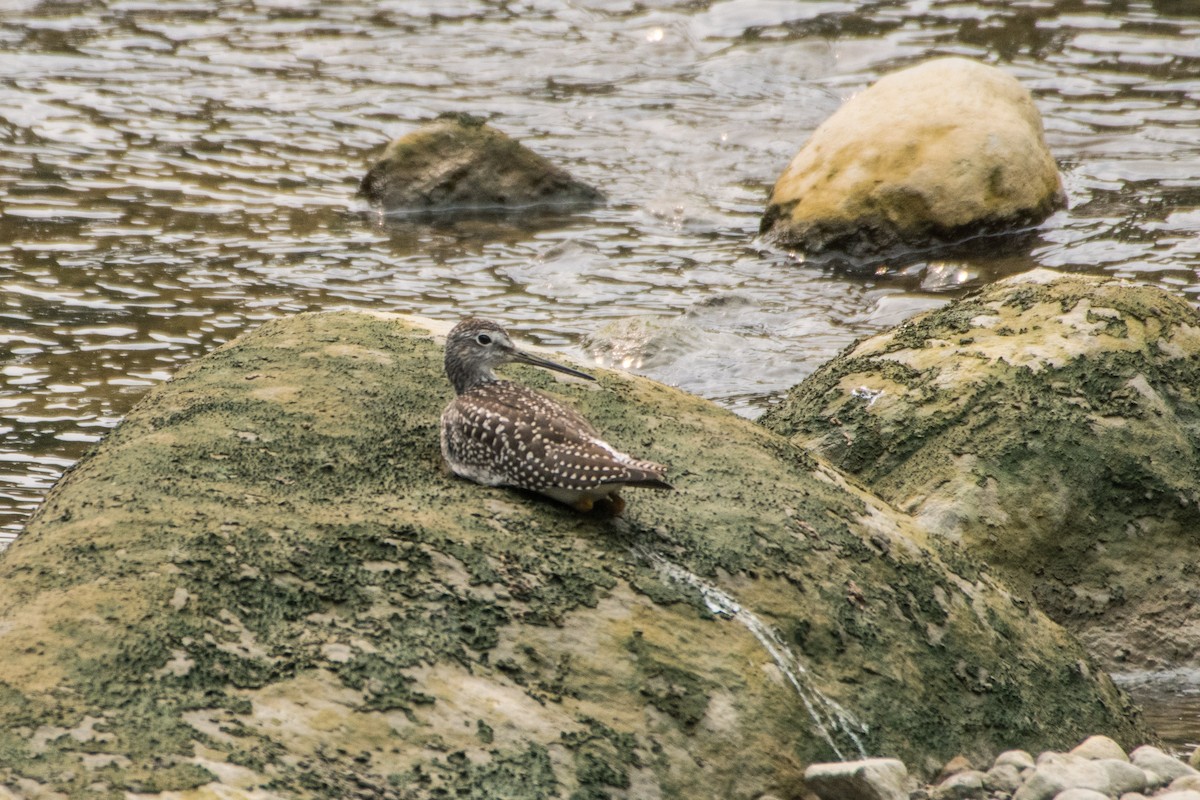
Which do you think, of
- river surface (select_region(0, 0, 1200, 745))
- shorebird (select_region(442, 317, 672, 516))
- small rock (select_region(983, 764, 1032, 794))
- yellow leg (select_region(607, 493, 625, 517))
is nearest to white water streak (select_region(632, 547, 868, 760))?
yellow leg (select_region(607, 493, 625, 517))

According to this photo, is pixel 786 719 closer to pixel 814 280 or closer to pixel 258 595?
pixel 258 595

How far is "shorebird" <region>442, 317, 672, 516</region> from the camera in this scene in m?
5.20

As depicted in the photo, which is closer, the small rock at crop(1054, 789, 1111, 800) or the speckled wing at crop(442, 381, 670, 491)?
the small rock at crop(1054, 789, 1111, 800)

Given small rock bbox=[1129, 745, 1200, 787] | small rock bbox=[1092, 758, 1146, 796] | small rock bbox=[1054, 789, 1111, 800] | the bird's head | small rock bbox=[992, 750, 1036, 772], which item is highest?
the bird's head

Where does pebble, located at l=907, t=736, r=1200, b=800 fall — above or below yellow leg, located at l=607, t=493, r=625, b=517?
below

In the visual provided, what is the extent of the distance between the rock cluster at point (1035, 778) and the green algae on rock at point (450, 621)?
0.16 m

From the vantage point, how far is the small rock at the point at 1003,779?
513 centimetres

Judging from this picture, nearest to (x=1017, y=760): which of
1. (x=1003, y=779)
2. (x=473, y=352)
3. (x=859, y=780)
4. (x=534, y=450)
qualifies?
(x=1003, y=779)

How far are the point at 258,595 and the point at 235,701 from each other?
0.46 meters

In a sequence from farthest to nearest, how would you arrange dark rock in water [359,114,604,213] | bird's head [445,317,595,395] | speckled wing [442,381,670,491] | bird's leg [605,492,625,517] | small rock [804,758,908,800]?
dark rock in water [359,114,604,213]
bird's head [445,317,595,395]
bird's leg [605,492,625,517]
speckled wing [442,381,670,491]
small rock [804,758,908,800]

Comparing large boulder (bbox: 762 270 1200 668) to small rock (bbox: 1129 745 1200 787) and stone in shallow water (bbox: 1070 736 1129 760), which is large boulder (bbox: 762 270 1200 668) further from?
small rock (bbox: 1129 745 1200 787)

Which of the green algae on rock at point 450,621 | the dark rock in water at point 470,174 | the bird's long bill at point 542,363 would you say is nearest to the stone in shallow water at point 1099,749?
the green algae on rock at point 450,621

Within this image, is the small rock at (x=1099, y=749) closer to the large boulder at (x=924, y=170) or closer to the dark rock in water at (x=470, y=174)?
the large boulder at (x=924, y=170)

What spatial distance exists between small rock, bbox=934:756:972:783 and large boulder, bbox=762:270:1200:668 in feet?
4.69
